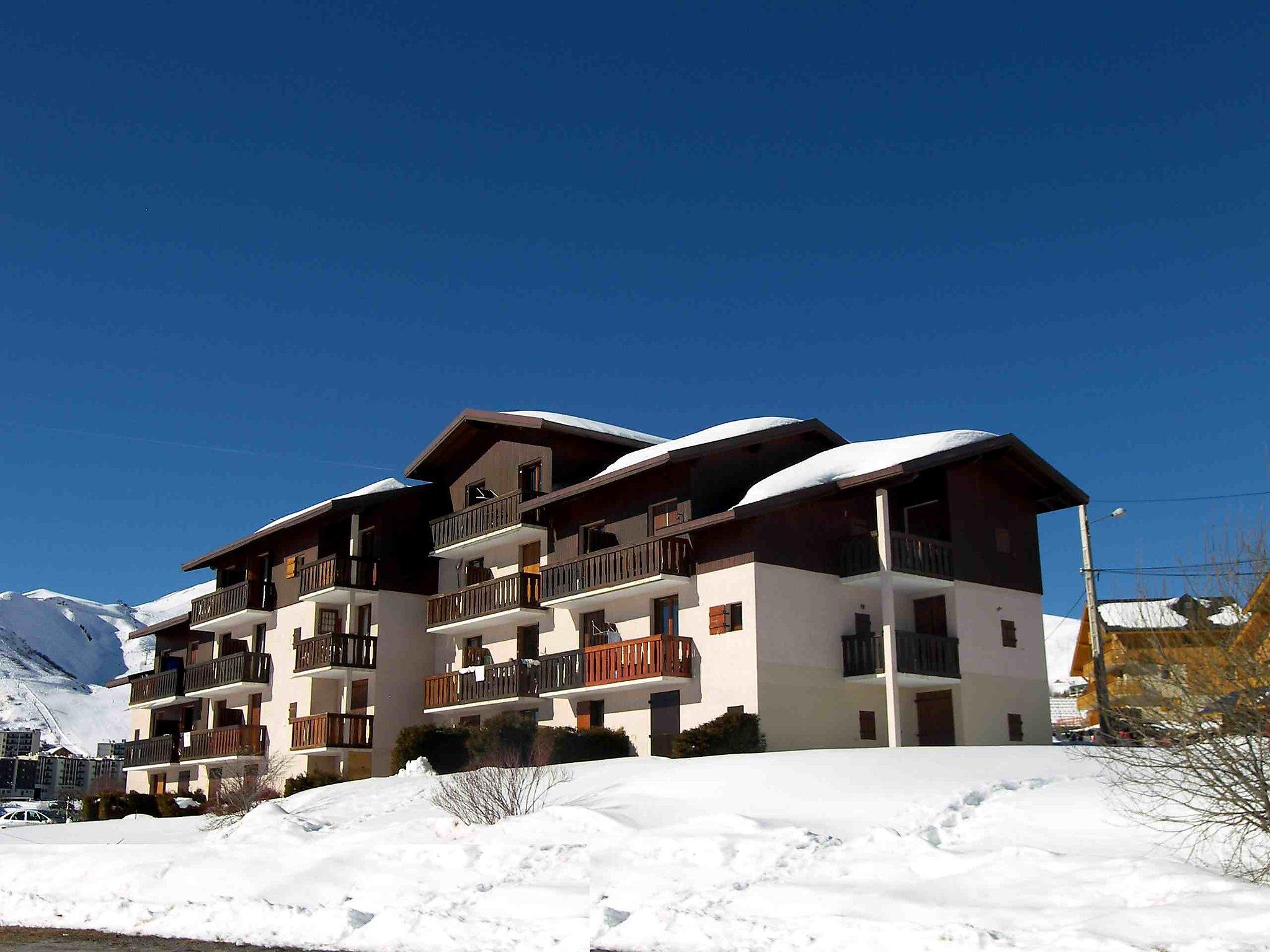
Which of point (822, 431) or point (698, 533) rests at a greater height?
point (822, 431)

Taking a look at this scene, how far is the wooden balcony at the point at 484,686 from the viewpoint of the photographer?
34281mm

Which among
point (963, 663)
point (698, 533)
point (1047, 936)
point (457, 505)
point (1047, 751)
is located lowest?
point (1047, 936)

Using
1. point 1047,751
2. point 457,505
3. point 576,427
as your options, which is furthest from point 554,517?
point 1047,751

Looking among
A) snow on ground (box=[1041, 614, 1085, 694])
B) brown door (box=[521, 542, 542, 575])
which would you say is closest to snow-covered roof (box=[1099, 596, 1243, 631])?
brown door (box=[521, 542, 542, 575])

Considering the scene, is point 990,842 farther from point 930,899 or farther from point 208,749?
point 208,749

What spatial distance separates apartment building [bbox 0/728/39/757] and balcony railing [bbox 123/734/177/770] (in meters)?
59.9

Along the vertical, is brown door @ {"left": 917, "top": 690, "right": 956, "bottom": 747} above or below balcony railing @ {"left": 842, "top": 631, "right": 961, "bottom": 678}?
below

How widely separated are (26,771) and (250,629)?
58318 mm

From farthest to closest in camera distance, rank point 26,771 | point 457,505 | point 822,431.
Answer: point 26,771 → point 457,505 → point 822,431

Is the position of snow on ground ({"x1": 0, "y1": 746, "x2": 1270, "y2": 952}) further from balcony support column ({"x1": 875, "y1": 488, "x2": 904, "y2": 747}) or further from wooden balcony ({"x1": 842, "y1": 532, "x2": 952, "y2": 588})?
wooden balcony ({"x1": 842, "y1": 532, "x2": 952, "y2": 588})

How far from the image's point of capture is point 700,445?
3084 cm

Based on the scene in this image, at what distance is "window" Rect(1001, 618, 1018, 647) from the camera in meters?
32.2

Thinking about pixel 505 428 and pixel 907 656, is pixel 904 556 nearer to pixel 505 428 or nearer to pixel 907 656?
pixel 907 656

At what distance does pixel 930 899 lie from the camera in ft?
42.2
